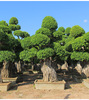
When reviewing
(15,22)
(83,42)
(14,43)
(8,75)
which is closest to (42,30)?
(14,43)

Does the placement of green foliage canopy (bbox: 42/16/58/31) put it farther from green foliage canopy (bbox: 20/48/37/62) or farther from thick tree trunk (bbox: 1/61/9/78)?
thick tree trunk (bbox: 1/61/9/78)

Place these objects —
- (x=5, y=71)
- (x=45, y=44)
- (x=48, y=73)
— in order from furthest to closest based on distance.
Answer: (x=5, y=71) → (x=48, y=73) → (x=45, y=44)

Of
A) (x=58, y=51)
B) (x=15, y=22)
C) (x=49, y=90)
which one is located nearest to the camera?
(x=49, y=90)

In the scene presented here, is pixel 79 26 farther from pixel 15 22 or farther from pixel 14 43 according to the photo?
pixel 15 22

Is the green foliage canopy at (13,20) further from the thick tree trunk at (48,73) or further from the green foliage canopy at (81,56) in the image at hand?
the green foliage canopy at (81,56)

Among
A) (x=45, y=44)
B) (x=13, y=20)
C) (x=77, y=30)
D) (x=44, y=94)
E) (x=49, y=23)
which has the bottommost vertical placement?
(x=44, y=94)

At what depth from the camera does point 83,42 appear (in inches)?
344

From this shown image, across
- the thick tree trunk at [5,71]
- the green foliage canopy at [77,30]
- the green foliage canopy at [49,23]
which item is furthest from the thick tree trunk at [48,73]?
the thick tree trunk at [5,71]

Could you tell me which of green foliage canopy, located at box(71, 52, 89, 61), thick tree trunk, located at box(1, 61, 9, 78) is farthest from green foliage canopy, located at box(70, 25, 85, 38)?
thick tree trunk, located at box(1, 61, 9, 78)

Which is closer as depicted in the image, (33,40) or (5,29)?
(33,40)

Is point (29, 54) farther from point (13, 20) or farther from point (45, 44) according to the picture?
point (13, 20)

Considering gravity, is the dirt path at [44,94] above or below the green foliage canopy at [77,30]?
below

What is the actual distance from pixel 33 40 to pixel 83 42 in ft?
12.1

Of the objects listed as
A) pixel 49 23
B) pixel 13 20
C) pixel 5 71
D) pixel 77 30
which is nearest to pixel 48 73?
pixel 49 23
